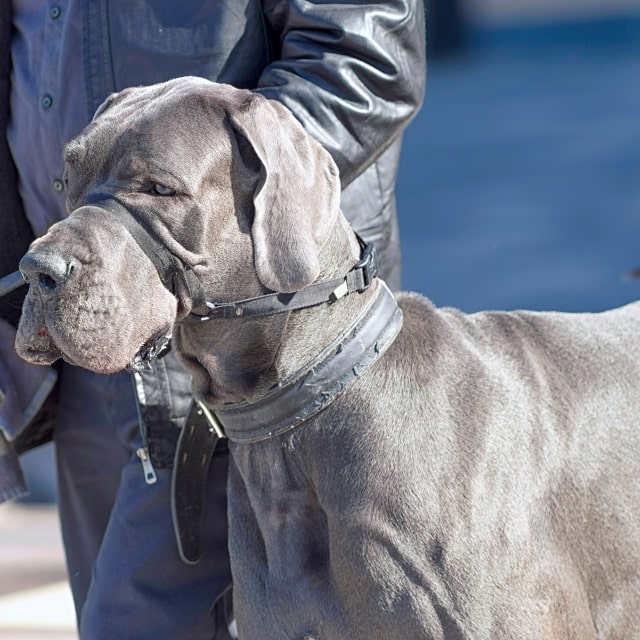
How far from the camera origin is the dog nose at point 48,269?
2.25 metres

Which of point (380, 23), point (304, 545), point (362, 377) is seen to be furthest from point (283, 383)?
point (380, 23)

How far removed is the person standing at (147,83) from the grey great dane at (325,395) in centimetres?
25

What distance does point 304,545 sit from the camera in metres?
2.54

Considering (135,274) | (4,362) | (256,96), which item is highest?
(256,96)

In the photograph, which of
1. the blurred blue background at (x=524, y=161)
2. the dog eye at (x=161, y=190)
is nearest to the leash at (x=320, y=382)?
the dog eye at (x=161, y=190)

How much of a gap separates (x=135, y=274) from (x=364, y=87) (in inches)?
26.1

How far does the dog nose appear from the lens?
2.25 meters

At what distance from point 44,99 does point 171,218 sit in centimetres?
74

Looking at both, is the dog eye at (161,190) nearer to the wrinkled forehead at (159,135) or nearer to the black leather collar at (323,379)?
the wrinkled forehead at (159,135)

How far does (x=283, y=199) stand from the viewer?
2367 mm

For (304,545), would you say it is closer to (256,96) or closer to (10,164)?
(256,96)

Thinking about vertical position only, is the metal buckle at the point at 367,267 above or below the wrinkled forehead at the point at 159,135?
below

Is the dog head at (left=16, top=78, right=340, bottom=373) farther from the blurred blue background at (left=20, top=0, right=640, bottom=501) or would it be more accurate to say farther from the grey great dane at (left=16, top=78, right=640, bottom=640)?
the blurred blue background at (left=20, top=0, right=640, bottom=501)

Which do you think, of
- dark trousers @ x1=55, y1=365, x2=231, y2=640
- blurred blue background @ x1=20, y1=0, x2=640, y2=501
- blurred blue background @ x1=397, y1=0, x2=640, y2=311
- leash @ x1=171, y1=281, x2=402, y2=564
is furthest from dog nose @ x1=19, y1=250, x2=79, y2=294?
blurred blue background @ x1=397, y1=0, x2=640, y2=311
